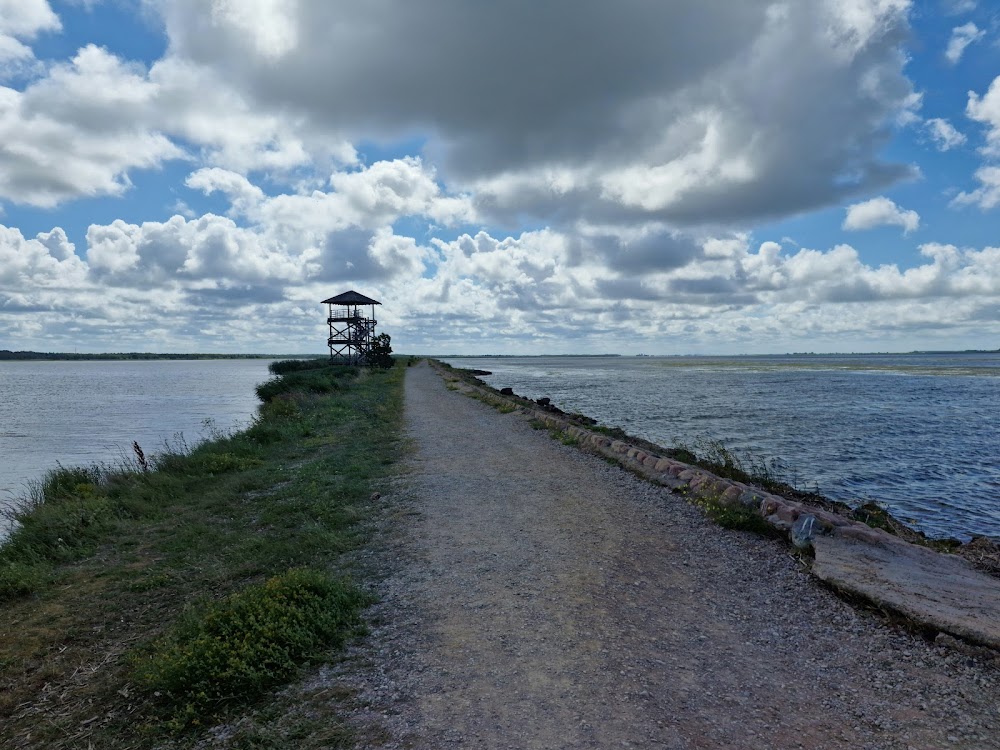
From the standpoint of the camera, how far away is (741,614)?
6.00 meters

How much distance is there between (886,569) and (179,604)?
8.51 metres

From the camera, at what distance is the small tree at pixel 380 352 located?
229 feet

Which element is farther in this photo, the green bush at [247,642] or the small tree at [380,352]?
the small tree at [380,352]

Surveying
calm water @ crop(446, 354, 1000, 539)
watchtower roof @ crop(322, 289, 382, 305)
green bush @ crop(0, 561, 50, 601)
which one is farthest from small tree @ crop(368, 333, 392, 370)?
green bush @ crop(0, 561, 50, 601)

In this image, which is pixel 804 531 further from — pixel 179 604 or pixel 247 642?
pixel 179 604

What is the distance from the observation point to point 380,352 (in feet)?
233

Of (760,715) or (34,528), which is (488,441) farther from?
(760,715)

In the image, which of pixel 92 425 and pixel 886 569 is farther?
pixel 92 425

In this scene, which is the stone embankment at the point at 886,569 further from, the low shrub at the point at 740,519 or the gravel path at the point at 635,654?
the gravel path at the point at 635,654

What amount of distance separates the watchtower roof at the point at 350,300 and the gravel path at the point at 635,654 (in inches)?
2247

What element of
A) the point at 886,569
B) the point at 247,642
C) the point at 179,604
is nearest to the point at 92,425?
the point at 179,604

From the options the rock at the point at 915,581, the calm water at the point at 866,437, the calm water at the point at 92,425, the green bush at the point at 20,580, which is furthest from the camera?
the calm water at the point at 92,425

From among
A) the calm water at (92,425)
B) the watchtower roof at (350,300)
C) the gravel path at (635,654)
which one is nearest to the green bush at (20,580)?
the gravel path at (635,654)

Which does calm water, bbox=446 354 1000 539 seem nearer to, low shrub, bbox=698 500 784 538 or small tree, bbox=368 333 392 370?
low shrub, bbox=698 500 784 538
